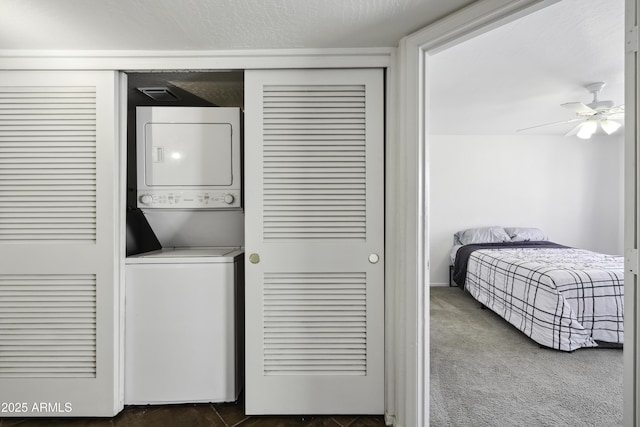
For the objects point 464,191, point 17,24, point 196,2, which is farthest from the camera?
point 464,191

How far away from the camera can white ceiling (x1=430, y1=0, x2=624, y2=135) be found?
6.19 ft

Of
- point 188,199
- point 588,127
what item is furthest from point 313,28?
point 588,127

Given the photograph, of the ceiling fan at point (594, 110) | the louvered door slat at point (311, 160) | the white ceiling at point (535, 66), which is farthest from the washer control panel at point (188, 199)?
the ceiling fan at point (594, 110)

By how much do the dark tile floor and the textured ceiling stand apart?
1.96 m

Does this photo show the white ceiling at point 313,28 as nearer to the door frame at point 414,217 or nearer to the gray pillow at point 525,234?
the door frame at point 414,217

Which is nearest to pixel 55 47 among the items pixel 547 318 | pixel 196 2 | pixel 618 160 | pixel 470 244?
pixel 196 2

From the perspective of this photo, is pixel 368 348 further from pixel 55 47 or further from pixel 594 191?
pixel 594 191

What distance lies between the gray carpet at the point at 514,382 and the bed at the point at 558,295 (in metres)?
0.13

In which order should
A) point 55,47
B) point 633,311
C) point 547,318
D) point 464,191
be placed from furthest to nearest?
point 464,191 < point 547,318 < point 55,47 < point 633,311

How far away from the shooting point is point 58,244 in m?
1.73

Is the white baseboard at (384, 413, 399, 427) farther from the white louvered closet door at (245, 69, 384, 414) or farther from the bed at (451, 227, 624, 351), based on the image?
the bed at (451, 227, 624, 351)

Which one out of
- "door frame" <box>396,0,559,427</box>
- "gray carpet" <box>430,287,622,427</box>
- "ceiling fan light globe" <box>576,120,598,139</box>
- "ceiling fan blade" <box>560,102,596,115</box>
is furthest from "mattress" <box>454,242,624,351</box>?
"door frame" <box>396,0,559,427</box>

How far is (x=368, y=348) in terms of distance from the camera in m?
1.73

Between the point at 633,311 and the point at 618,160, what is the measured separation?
220 inches
